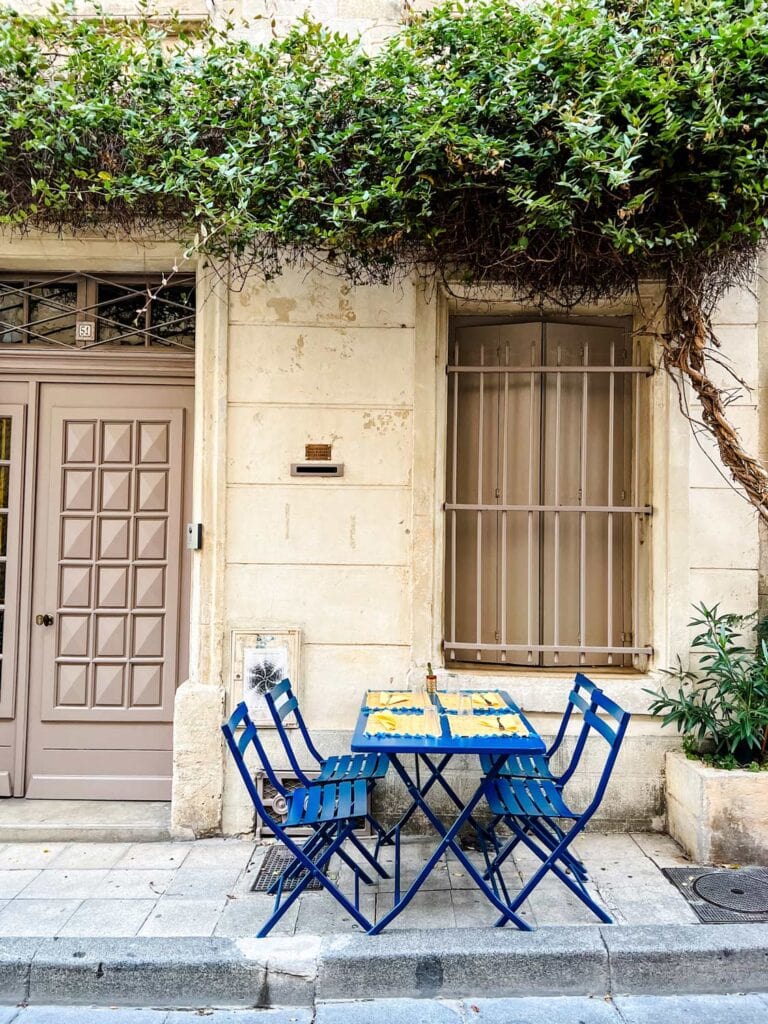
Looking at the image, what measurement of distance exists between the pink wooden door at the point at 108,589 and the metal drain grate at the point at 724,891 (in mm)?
3125

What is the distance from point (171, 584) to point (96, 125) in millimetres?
2695

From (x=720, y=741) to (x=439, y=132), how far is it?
359cm

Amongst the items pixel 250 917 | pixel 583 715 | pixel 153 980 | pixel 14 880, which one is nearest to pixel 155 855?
pixel 14 880

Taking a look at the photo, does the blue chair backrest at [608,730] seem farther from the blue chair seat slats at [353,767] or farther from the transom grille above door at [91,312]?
the transom grille above door at [91,312]

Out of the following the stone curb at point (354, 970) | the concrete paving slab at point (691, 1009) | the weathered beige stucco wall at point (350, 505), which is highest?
the weathered beige stucco wall at point (350, 505)

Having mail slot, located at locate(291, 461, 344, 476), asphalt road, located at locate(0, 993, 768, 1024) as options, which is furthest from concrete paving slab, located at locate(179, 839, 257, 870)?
mail slot, located at locate(291, 461, 344, 476)

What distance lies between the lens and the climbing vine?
3348 millimetres

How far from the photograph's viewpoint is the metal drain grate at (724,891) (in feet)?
10.9

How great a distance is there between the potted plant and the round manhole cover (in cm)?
10

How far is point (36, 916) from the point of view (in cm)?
335

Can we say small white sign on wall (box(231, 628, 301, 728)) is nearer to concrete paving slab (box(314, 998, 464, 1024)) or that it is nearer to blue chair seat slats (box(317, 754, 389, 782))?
blue chair seat slats (box(317, 754, 389, 782))

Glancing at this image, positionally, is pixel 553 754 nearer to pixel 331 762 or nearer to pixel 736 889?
pixel 736 889

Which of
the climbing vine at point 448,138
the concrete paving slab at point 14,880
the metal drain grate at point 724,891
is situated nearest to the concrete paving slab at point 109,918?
the concrete paving slab at point 14,880

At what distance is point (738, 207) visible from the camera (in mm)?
3543
